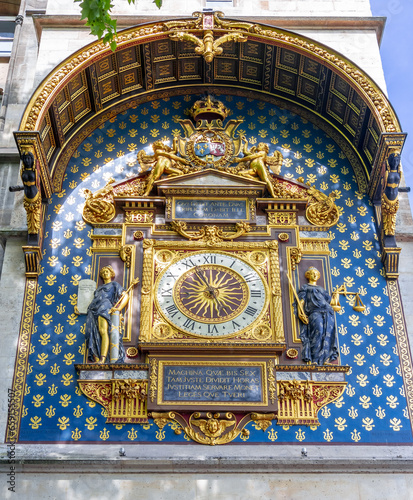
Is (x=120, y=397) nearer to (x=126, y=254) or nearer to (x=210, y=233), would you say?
(x=126, y=254)

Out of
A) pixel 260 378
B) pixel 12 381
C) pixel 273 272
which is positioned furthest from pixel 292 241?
pixel 12 381

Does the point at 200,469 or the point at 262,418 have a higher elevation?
the point at 262,418

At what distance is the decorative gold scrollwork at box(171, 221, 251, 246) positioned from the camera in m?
13.8

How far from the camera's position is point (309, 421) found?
1234cm

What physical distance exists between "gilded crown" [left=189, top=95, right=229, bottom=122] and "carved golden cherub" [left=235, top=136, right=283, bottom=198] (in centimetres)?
64

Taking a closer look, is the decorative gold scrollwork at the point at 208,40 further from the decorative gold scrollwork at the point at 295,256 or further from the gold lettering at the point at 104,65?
the decorative gold scrollwork at the point at 295,256

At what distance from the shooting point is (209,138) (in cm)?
1497

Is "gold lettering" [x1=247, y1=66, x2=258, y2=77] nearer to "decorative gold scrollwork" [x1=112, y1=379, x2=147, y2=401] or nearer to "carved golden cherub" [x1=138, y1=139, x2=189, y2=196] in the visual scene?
"carved golden cherub" [x1=138, y1=139, x2=189, y2=196]

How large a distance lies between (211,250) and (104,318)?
6.67ft

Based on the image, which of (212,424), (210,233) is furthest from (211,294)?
(212,424)

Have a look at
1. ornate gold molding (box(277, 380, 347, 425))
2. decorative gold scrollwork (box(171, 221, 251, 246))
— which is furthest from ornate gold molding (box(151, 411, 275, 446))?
decorative gold scrollwork (box(171, 221, 251, 246))

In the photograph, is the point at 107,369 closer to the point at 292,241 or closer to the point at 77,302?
the point at 77,302

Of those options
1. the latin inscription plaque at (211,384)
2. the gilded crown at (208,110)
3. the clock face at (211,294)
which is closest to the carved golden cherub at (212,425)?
the latin inscription plaque at (211,384)

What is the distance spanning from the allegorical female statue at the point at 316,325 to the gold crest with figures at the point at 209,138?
2738 millimetres
